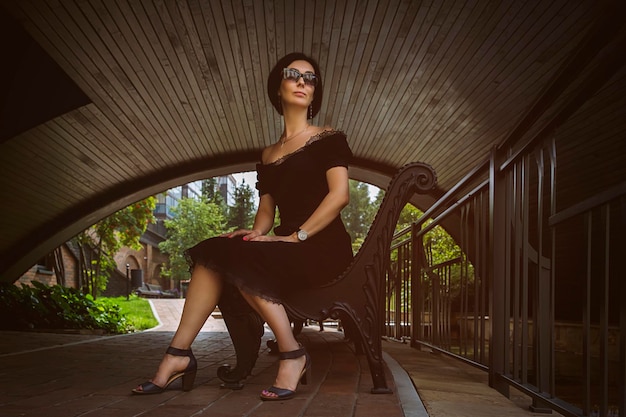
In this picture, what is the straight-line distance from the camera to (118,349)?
16.7ft

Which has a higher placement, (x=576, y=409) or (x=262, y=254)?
(x=262, y=254)

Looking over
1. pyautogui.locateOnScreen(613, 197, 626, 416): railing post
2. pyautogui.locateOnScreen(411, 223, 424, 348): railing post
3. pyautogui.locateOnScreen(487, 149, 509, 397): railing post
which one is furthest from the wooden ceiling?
pyautogui.locateOnScreen(613, 197, 626, 416): railing post

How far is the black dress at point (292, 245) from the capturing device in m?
2.57

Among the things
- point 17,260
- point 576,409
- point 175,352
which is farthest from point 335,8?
point 17,260

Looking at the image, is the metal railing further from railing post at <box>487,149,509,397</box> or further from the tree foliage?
the tree foliage

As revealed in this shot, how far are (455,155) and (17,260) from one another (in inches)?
378

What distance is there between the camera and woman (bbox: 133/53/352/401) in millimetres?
2564

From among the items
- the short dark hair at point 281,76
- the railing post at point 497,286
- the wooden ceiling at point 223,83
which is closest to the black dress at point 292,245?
the short dark hair at point 281,76

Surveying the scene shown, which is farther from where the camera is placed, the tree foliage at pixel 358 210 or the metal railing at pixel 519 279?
the tree foliage at pixel 358 210

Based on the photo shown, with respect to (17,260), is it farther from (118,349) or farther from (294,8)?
(118,349)

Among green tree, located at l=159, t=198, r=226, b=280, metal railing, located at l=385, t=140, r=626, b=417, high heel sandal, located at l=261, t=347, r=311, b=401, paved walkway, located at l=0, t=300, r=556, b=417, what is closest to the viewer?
metal railing, located at l=385, t=140, r=626, b=417

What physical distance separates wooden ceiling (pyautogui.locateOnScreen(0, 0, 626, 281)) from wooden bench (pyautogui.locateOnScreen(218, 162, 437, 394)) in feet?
14.3

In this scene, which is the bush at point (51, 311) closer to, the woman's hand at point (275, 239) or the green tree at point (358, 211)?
the woman's hand at point (275, 239)

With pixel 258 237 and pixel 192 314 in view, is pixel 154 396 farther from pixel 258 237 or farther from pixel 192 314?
pixel 258 237
